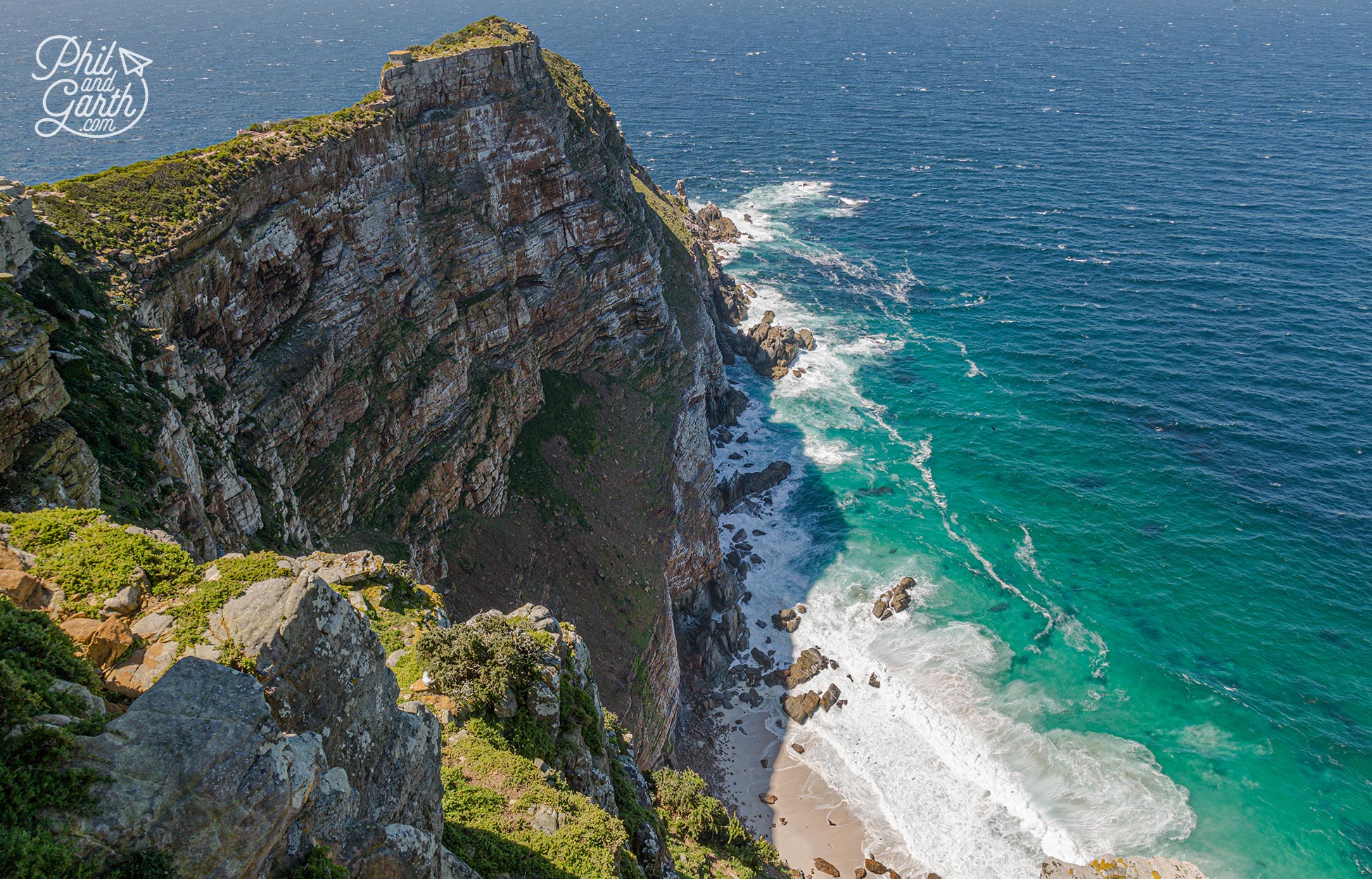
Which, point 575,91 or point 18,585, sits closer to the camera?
point 18,585

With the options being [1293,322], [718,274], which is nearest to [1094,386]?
[1293,322]

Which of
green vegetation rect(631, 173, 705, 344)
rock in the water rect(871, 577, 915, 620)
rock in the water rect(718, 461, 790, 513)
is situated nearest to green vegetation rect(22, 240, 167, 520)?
green vegetation rect(631, 173, 705, 344)

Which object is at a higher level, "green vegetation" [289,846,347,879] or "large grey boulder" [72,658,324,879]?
"large grey boulder" [72,658,324,879]

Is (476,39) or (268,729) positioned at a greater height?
(476,39)

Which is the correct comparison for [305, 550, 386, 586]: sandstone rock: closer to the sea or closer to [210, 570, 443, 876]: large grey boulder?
[210, 570, 443, 876]: large grey boulder

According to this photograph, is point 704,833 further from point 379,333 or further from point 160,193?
point 160,193

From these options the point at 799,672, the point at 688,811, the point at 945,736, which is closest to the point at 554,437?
the point at 799,672
